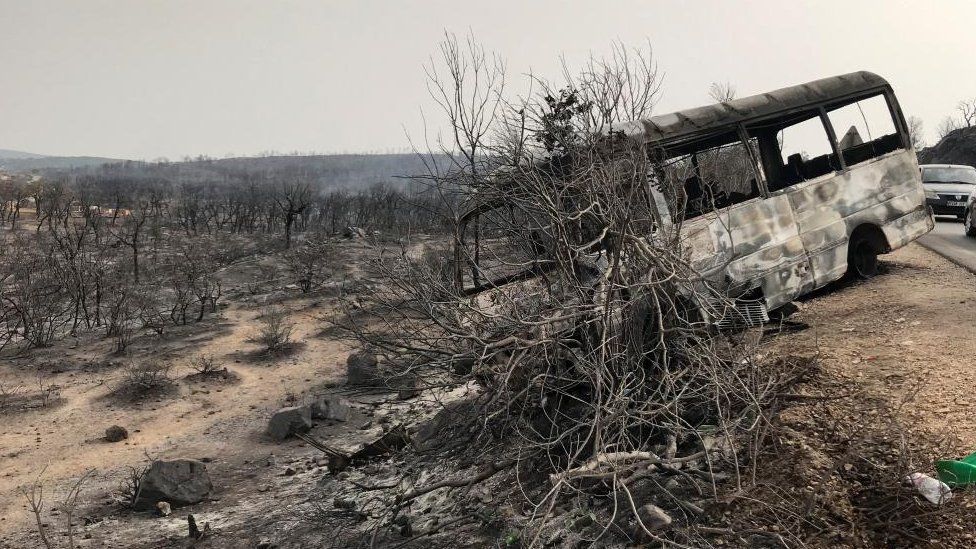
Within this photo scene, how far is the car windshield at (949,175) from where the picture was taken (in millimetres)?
16875

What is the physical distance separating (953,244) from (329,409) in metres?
11.6

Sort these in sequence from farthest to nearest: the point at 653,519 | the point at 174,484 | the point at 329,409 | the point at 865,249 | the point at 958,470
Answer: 1. the point at 329,409
2. the point at 865,249
3. the point at 174,484
4. the point at 653,519
5. the point at 958,470

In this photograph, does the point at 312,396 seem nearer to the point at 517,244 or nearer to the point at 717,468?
the point at 517,244

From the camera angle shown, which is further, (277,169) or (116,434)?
(277,169)

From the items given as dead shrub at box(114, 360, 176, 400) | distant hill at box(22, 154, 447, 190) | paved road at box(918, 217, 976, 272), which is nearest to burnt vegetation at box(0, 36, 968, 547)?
dead shrub at box(114, 360, 176, 400)

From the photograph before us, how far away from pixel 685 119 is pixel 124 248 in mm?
30043

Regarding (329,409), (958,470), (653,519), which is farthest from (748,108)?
(329,409)

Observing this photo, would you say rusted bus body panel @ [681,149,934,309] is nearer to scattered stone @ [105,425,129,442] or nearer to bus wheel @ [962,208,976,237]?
bus wheel @ [962,208,976,237]

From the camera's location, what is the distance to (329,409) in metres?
10.6

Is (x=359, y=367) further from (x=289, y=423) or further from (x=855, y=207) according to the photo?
(x=855, y=207)

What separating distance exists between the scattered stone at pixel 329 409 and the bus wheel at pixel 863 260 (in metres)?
8.00

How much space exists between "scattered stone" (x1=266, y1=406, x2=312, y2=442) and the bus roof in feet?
21.5

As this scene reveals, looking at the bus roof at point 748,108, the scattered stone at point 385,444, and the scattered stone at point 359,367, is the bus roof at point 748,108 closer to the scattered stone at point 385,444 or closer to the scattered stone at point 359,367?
the scattered stone at point 385,444

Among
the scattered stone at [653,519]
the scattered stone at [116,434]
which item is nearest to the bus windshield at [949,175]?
the scattered stone at [653,519]
